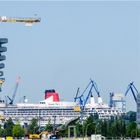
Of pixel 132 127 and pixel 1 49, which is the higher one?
pixel 1 49

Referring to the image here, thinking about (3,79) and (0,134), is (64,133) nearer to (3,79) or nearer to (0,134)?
(0,134)

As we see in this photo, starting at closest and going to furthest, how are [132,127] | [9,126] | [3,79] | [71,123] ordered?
1. [132,127]
2. [71,123]
3. [9,126]
4. [3,79]

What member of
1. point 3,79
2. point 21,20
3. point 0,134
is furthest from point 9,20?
point 0,134

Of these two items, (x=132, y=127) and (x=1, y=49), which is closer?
(x=132, y=127)

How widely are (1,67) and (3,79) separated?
41.0 feet

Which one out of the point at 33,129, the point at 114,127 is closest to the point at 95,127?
the point at 114,127

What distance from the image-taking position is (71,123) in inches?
5625

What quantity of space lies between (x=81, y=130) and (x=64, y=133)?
2.83m

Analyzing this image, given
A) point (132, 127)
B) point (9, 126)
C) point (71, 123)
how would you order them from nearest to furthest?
point (132, 127) → point (71, 123) → point (9, 126)

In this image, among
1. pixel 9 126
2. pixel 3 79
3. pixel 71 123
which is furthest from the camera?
pixel 3 79

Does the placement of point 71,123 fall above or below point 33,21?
below

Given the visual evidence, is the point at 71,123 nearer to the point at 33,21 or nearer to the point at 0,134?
the point at 0,134

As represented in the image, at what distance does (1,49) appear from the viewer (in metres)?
172

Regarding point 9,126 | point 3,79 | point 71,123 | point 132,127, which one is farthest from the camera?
point 3,79
